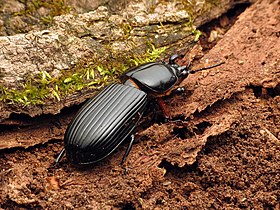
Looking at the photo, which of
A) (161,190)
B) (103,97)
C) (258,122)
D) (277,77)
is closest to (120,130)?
(103,97)

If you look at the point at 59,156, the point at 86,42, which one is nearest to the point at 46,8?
the point at 86,42

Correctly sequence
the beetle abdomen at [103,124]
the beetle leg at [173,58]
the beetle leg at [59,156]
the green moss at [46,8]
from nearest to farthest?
the beetle abdomen at [103,124]
the beetle leg at [59,156]
the green moss at [46,8]
the beetle leg at [173,58]

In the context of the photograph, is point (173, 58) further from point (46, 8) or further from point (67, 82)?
point (46, 8)

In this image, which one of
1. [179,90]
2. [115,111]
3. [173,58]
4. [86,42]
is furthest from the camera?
[173,58]

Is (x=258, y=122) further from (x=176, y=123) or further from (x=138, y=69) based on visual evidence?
(x=138, y=69)

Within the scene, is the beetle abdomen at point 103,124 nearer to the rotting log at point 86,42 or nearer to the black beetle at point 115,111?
the black beetle at point 115,111

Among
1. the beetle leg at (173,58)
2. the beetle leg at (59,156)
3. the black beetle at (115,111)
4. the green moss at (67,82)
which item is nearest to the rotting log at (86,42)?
the green moss at (67,82)

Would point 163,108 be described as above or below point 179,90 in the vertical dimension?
below

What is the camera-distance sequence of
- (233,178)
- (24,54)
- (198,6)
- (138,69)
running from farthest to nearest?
(198,6), (138,69), (24,54), (233,178)
